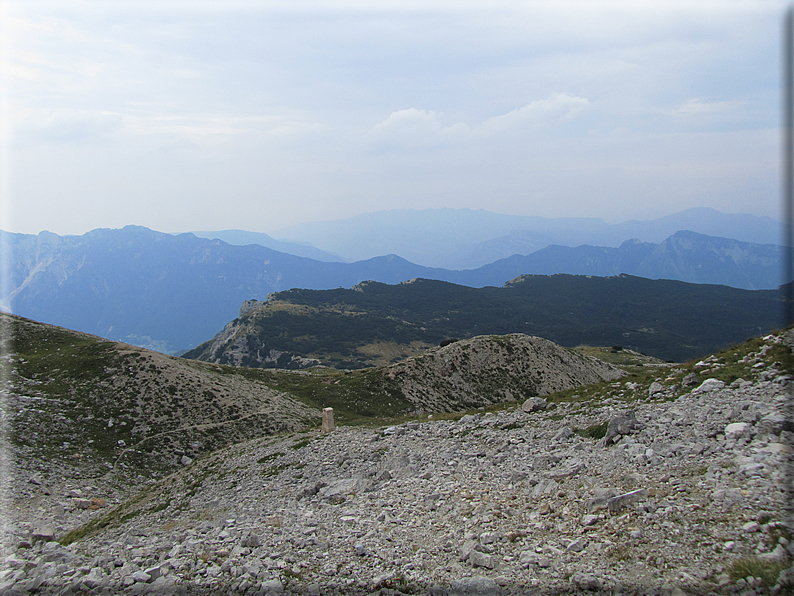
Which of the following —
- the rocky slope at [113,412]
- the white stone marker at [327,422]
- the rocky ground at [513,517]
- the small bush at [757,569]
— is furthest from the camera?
the rocky slope at [113,412]

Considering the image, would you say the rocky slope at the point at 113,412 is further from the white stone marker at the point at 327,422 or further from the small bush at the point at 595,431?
the small bush at the point at 595,431

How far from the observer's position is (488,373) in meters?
54.3

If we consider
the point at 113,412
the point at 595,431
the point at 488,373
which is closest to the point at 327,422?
the point at 595,431

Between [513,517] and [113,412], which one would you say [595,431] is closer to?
[513,517]

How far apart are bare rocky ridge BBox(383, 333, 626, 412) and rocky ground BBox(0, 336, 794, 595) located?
32597 millimetres

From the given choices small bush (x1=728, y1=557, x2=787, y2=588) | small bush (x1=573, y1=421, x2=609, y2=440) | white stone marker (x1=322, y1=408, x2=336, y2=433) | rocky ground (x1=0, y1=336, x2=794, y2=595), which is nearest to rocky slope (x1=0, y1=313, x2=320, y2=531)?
rocky ground (x1=0, y1=336, x2=794, y2=595)

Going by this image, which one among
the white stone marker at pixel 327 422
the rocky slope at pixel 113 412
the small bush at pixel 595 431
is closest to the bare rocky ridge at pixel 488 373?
the rocky slope at pixel 113 412

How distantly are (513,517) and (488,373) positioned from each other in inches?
1760

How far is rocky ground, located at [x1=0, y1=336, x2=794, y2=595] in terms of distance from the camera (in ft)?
26.1

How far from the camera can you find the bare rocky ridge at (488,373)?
166ft

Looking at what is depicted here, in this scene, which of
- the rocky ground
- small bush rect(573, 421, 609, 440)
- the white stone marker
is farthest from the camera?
the white stone marker

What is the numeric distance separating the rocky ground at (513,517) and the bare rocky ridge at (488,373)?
107 ft

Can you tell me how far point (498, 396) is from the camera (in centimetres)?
5106

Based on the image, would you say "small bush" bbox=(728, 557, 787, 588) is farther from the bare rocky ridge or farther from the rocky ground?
the bare rocky ridge
